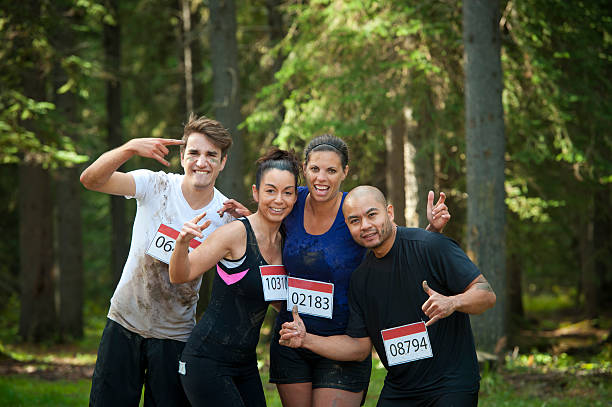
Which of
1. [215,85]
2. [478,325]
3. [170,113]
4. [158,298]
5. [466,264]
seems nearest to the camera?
[466,264]

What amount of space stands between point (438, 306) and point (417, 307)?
1.14 feet

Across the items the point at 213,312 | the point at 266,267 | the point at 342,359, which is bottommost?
the point at 342,359

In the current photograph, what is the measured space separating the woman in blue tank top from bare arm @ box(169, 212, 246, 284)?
36 centimetres

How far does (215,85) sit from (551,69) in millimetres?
5522

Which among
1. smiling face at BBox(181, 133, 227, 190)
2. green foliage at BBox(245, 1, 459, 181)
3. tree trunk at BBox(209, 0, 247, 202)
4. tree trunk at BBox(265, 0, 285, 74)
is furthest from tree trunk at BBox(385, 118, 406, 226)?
smiling face at BBox(181, 133, 227, 190)

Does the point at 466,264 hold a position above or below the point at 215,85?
below

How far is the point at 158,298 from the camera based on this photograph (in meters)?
4.15

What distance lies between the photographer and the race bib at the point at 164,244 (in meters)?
4.07

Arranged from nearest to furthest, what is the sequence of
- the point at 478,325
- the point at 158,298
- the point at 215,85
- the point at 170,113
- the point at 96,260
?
the point at 158,298 < the point at 478,325 < the point at 215,85 < the point at 170,113 < the point at 96,260

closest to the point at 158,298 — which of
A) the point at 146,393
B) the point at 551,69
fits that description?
the point at 146,393

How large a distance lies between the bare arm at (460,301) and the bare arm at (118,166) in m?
1.79

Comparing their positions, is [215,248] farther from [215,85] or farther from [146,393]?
[215,85]

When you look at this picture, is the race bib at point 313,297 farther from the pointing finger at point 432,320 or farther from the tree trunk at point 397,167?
the tree trunk at point 397,167

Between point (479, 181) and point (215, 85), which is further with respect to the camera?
point (215, 85)
